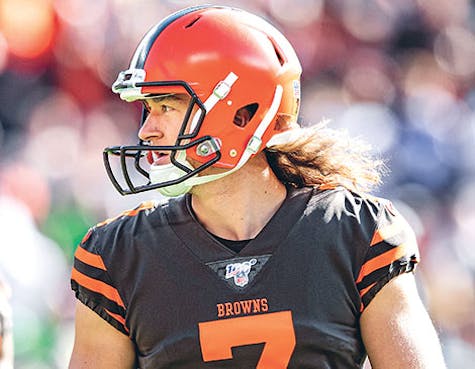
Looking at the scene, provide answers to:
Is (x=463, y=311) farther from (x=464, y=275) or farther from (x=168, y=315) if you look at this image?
(x=168, y=315)

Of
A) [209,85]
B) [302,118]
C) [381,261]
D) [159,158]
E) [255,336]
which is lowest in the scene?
[302,118]

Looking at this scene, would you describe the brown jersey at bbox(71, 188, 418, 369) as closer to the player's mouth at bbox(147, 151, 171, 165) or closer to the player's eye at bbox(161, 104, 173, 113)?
the player's mouth at bbox(147, 151, 171, 165)

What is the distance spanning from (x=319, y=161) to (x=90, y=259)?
0.64 metres

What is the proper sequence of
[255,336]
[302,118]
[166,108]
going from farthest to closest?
1. [302,118]
2. [166,108]
3. [255,336]

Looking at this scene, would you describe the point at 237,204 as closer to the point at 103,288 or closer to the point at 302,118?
the point at 103,288

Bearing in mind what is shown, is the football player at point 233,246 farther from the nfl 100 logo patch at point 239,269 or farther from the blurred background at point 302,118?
the blurred background at point 302,118

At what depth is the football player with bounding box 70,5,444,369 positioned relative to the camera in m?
1.97

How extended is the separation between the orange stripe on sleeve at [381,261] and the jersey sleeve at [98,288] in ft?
1.87

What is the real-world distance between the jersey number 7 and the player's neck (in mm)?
230

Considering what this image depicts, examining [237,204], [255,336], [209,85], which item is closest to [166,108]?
[209,85]

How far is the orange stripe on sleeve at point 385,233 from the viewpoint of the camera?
2.01 metres

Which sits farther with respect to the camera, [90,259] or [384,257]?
[90,259]

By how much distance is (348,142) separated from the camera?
2.28m

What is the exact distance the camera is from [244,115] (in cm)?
215
